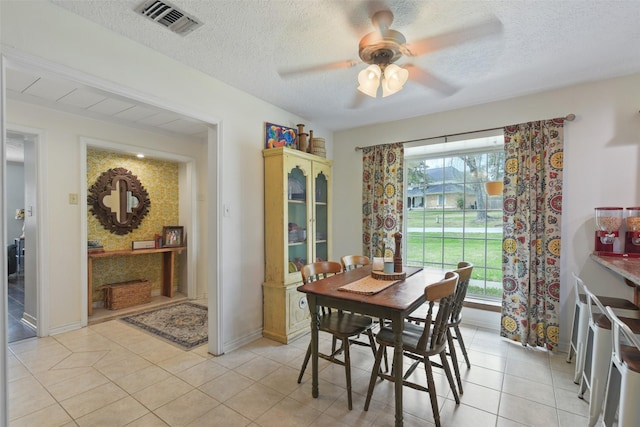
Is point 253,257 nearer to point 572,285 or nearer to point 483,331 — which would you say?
point 483,331

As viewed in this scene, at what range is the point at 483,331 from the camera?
3.20 m

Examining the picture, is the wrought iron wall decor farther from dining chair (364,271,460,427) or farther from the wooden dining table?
dining chair (364,271,460,427)

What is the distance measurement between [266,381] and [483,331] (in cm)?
240

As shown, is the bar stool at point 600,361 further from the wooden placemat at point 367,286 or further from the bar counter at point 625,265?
the wooden placemat at point 367,286

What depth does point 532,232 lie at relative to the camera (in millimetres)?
2844

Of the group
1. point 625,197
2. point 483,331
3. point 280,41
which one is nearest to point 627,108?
point 625,197

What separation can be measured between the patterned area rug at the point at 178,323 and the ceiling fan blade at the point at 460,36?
3.20m

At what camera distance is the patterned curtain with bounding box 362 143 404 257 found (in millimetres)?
3623

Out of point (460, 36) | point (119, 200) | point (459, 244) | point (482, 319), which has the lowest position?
point (482, 319)

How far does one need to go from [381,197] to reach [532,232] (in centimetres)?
160

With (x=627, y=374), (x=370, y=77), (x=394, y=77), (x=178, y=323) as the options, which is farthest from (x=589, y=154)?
(x=178, y=323)

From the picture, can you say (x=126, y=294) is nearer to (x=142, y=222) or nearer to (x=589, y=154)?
(x=142, y=222)

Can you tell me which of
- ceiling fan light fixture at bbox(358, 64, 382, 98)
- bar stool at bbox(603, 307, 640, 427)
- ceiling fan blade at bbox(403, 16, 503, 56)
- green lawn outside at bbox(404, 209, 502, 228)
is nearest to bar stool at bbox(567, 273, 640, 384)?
bar stool at bbox(603, 307, 640, 427)

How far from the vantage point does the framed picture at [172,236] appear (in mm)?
4508
